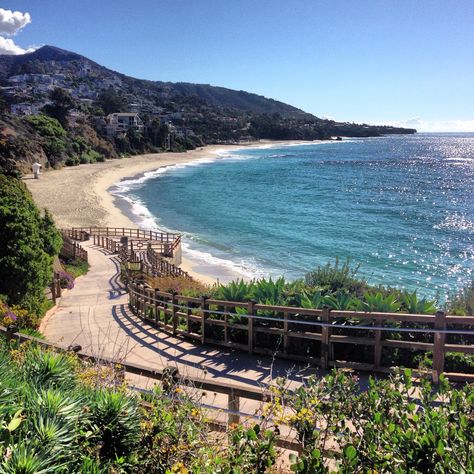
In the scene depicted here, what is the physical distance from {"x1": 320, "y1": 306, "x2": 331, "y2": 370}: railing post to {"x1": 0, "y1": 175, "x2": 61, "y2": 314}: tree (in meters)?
7.82

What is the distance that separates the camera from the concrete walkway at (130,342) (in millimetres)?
6836

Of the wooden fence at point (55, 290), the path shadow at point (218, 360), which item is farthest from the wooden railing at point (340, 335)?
the wooden fence at point (55, 290)

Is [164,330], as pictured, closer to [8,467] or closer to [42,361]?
[42,361]

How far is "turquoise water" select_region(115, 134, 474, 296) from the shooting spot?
1088 inches

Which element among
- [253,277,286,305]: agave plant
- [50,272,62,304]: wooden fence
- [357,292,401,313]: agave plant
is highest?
[357,292,401,313]: agave plant

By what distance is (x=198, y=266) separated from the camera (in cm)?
2602

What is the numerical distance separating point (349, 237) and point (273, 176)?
152 feet

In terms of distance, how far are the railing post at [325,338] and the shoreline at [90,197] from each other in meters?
14.7

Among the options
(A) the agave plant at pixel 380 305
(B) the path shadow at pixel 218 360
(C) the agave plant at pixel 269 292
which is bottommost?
(B) the path shadow at pixel 218 360

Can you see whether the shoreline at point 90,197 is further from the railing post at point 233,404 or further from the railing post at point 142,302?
the railing post at point 233,404

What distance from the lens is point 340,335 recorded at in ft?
22.8

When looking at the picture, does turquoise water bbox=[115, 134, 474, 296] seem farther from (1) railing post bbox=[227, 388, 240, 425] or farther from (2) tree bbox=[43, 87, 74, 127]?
(2) tree bbox=[43, 87, 74, 127]

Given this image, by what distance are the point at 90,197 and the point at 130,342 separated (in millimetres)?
44865

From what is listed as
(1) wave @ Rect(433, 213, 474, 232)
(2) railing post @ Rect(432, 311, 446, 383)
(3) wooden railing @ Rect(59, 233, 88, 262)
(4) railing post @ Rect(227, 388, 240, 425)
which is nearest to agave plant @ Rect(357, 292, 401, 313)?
(2) railing post @ Rect(432, 311, 446, 383)
